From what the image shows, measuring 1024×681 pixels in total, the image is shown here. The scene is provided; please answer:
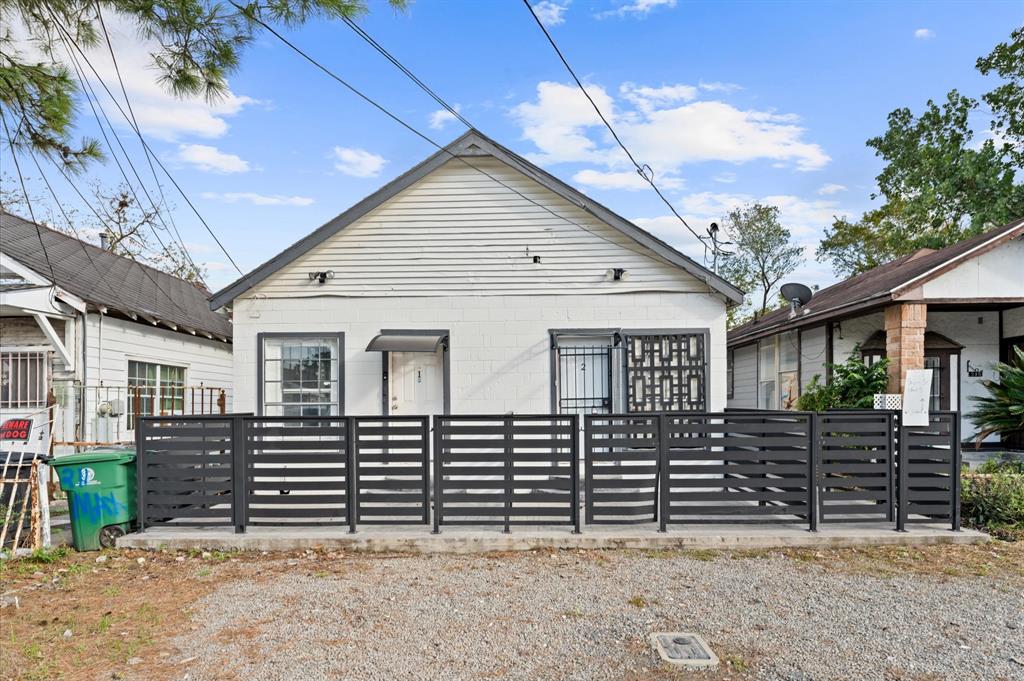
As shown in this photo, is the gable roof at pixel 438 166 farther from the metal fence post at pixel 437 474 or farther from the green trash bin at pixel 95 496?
the metal fence post at pixel 437 474

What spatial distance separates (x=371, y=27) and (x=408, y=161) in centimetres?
346

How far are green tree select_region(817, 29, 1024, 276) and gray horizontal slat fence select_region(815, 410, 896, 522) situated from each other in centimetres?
1643

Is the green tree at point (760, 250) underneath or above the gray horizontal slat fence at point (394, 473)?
above

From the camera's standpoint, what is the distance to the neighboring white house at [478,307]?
8.55 metres

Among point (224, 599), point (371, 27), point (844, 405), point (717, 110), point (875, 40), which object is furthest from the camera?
point (717, 110)

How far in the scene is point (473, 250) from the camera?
28.7 ft

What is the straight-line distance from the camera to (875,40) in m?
11.7

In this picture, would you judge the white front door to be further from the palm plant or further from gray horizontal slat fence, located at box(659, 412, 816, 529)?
the palm plant

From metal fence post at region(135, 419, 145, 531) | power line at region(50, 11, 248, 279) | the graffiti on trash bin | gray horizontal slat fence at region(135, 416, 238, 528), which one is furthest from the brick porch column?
the graffiti on trash bin

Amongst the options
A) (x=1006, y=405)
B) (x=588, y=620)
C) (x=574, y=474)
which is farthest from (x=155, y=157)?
(x=1006, y=405)

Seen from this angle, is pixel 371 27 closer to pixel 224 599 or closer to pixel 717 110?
pixel 224 599

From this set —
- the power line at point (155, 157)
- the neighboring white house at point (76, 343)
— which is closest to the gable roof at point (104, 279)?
the neighboring white house at point (76, 343)

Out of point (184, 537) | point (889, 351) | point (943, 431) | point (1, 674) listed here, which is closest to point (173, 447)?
point (184, 537)

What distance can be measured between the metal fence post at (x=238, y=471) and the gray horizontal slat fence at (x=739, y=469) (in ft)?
13.1
